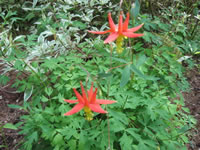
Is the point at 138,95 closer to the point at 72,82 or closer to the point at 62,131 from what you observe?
the point at 72,82

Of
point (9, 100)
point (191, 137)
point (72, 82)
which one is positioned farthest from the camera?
point (9, 100)

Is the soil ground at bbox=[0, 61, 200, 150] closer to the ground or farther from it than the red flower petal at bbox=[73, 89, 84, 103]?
closer to the ground

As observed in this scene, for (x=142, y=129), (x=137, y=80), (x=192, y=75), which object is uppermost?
(x=137, y=80)

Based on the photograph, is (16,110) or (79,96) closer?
(79,96)

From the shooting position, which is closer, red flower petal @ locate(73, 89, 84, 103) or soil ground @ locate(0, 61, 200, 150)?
red flower petal @ locate(73, 89, 84, 103)

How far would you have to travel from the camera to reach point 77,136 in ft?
4.30

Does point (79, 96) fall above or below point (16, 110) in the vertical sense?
above

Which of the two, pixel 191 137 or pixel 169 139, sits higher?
pixel 169 139

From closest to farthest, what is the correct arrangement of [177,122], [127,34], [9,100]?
[127,34]
[177,122]
[9,100]

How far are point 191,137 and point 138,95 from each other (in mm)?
1100

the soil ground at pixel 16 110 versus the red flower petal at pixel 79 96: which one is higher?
the red flower petal at pixel 79 96

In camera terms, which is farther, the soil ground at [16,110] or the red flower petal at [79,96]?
the soil ground at [16,110]

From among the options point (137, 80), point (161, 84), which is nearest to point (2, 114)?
point (137, 80)

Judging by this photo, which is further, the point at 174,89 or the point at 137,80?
the point at 174,89
